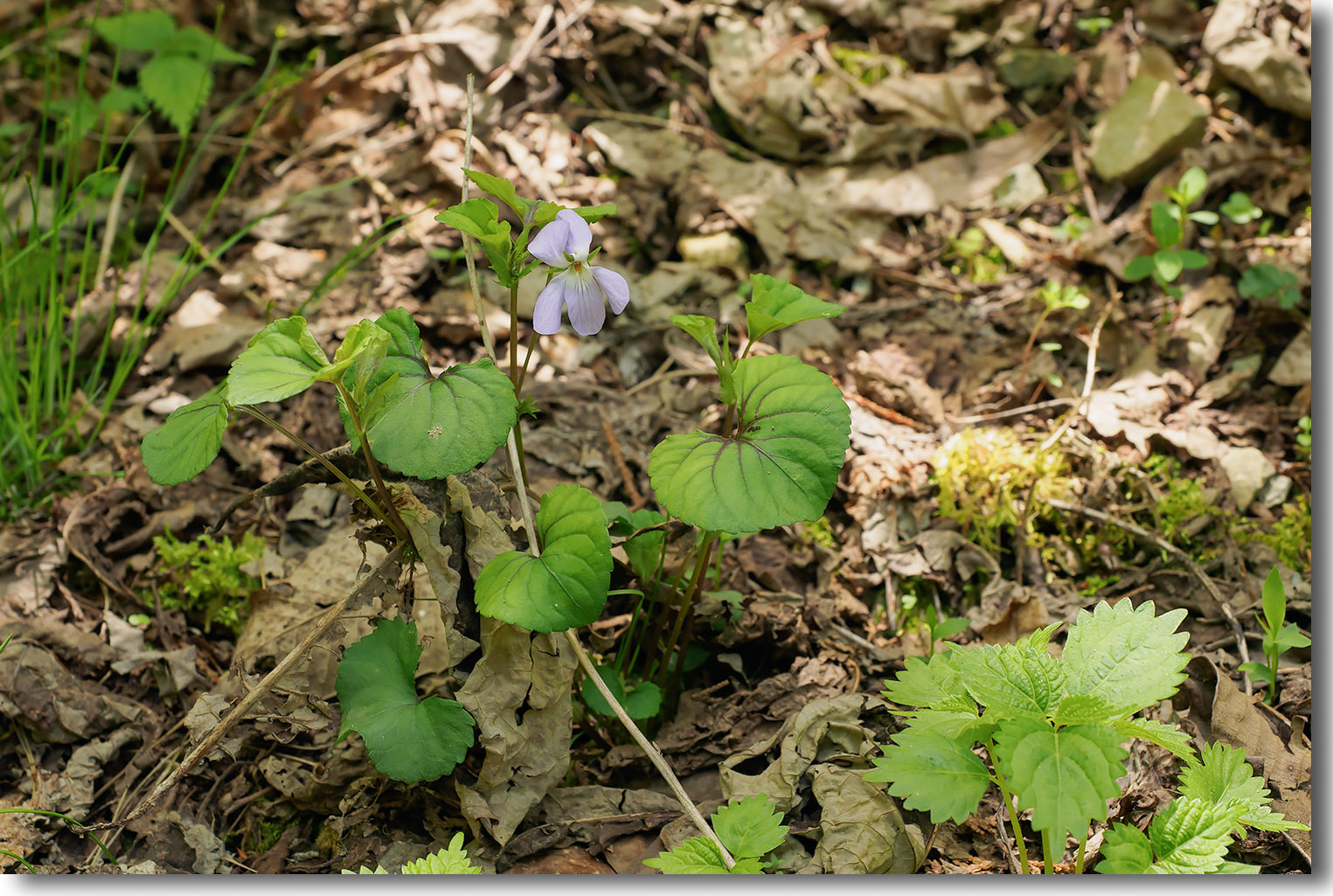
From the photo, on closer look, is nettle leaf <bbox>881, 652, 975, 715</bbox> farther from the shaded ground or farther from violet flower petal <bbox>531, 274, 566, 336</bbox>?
violet flower petal <bbox>531, 274, 566, 336</bbox>

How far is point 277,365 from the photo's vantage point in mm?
1492

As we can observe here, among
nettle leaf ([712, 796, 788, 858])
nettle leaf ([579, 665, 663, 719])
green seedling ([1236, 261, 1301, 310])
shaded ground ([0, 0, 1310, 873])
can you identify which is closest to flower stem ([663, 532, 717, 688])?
nettle leaf ([579, 665, 663, 719])

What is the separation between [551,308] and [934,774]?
3.29ft

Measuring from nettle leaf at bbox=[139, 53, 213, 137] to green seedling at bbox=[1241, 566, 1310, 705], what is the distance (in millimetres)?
3380

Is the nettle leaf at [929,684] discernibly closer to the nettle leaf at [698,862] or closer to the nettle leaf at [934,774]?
the nettle leaf at [934,774]

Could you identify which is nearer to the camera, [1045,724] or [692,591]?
[1045,724]

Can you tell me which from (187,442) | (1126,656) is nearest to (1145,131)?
(1126,656)

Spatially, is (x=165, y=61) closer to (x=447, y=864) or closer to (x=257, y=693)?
(x=257, y=693)

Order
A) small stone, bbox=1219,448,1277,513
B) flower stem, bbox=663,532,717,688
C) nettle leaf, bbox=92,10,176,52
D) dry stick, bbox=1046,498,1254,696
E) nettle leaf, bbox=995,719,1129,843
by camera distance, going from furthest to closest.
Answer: nettle leaf, bbox=92,10,176,52, small stone, bbox=1219,448,1277,513, dry stick, bbox=1046,498,1254,696, flower stem, bbox=663,532,717,688, nettle leaf, bbox=995,719,1129,843

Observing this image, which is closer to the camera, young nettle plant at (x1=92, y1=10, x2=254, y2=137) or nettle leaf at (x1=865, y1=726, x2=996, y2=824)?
nettle leaf at (x1=865, y1=726, x2=996, y2=824)

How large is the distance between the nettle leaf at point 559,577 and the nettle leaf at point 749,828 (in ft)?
1.41

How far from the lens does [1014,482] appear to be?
2498mm

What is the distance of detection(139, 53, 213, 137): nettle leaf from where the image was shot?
317 centimetres

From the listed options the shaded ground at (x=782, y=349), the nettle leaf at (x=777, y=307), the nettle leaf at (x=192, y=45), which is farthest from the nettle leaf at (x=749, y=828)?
the nettle leaf at (x=192, y=45)
